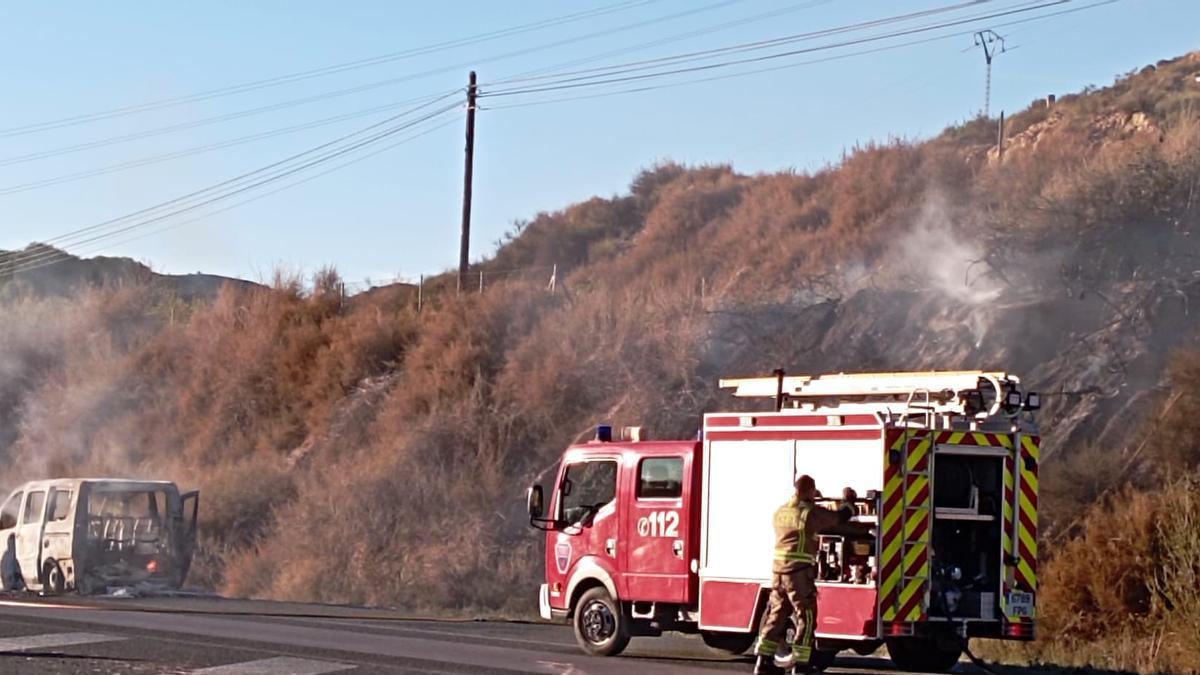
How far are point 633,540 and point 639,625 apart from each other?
90cm

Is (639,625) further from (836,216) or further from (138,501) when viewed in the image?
(836,216)

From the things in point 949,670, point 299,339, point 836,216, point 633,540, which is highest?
point 836,216

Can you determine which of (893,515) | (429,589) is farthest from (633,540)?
(429,589)

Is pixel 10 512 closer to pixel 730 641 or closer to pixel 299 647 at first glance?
pixel 299 647

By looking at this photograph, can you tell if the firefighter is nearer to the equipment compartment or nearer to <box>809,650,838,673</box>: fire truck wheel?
<box>809,650,838,673</box>: fire truck wheel

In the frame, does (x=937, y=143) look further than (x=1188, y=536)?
Yes

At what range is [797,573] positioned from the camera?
46.0ft

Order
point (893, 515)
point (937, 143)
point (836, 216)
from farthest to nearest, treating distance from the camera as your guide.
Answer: point (937, 143) → point (836, 216) → point (893, 515)

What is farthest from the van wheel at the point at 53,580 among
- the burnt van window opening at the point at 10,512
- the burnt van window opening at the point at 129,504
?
the burnt van window opening at the point at 10,512

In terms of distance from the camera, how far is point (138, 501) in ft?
86.5

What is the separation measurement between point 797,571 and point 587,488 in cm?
390

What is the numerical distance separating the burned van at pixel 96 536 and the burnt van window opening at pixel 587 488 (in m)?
10.2

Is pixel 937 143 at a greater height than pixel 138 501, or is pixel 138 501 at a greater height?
pixel 937 143

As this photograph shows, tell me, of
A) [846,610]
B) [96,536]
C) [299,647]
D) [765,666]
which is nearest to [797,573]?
[846,610]
